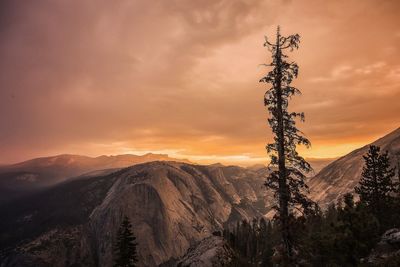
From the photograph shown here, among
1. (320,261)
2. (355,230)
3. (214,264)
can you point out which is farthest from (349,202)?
(214,264)

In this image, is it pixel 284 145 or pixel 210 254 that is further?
→ pixel 210 254

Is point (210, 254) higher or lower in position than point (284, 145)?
lower

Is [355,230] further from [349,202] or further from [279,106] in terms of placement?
[279,106]

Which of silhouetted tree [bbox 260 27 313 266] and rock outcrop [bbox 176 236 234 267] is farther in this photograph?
rock outcrop [bbox 176 236 234 267]

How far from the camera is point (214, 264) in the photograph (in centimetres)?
6688

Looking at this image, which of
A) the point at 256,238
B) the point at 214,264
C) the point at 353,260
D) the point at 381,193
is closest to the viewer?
the point at 353,260

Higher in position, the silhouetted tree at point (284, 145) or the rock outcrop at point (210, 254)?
the silhouetted tree at point (284, 145)

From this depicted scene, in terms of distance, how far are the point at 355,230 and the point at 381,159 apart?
872 inches

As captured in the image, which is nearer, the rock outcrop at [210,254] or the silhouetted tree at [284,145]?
the silhouetted tree at [284,145]

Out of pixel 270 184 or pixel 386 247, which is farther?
pixel 386 247

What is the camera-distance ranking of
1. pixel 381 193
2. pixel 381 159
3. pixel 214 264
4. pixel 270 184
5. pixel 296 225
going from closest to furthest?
pixel 296 225
pixel 270 184
pixel 381 159
pixel 381 193
pixel 214 264

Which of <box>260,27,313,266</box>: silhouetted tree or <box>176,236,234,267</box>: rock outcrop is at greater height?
<box>260,27,313,266</box>: silhouetted tree

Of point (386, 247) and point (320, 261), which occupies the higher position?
point (386, 247)

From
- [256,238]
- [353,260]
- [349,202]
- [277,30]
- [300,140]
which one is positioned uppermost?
[277,30]
